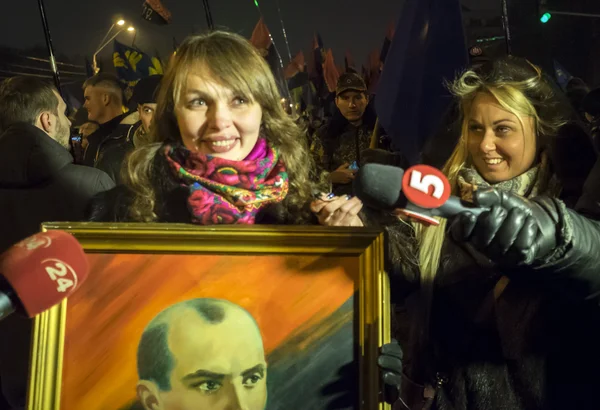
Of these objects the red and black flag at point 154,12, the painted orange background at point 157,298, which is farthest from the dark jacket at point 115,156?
the red and black flag at point 154,12

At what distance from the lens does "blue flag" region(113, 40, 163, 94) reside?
901 cm

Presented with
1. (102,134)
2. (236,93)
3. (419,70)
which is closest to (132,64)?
(102,134)

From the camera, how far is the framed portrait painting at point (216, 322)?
5.68ft

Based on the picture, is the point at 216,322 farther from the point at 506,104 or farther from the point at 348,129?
the point at 348,129

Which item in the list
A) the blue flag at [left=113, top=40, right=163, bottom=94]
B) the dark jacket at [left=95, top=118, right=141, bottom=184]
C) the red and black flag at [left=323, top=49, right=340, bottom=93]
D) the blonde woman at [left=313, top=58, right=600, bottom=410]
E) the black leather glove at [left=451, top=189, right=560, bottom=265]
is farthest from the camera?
the red and black flag at [left=323, top=49, right=340, bottom=93]

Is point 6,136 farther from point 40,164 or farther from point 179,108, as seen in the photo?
point 179,108

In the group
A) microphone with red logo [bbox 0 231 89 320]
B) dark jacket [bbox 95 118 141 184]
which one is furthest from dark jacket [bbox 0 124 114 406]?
microphone with red logo [bbox 0 231 89 320]

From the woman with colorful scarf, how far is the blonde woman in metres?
0.27

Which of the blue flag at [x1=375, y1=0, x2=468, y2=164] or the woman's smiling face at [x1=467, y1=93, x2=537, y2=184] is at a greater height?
the blue flag at [x1=375, y1=0, x2=468, y2=164]

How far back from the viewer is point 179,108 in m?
2.09

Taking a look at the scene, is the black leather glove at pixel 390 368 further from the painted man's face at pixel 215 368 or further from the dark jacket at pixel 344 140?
the dark jacket at pixel 344 140

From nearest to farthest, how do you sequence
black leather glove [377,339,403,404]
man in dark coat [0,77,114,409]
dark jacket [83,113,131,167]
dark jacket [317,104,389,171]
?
black leather glove [377,339,403,404] → man in dark coat [0,77,114,409] → dark jacket [83,113,131,167] → dark jacket [317,104,389,171]

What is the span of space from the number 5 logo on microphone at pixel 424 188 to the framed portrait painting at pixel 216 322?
0.45 meters

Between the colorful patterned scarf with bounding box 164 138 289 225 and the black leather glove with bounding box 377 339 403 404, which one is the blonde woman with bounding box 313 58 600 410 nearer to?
the black leather glove with bounding box 377 339 403 404
